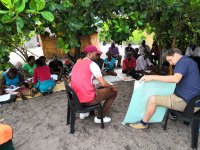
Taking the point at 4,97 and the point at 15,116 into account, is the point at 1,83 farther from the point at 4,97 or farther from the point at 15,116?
the point at 15,116

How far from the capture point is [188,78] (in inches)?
150

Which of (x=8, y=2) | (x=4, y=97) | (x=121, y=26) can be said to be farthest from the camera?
(x=4, y=97)

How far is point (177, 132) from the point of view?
4312 millimetres

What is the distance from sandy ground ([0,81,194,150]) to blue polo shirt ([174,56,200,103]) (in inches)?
30.8

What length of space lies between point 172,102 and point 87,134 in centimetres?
160

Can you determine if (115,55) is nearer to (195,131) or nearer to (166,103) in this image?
(166,103)

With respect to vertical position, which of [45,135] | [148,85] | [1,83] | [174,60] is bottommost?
[45,135]

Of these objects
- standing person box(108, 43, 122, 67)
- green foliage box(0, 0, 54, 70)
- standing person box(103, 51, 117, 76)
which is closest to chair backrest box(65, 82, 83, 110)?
green foliage box(0, 0, 54, 70)

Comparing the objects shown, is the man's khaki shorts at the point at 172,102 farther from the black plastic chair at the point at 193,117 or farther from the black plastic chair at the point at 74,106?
the black plastic chair at the point at 74,106

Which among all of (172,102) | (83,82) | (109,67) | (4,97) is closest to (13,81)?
(4,97)

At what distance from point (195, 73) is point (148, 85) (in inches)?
29.1

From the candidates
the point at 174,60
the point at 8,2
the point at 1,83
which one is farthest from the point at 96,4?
the point at 1,83

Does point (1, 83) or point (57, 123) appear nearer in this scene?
point (57, 123)

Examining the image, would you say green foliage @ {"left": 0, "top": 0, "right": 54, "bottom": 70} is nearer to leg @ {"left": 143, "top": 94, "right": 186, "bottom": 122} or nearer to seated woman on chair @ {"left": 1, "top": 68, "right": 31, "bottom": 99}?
leg @ {"left": 143, "top": 94, "right": 186, "bottom": 122}
